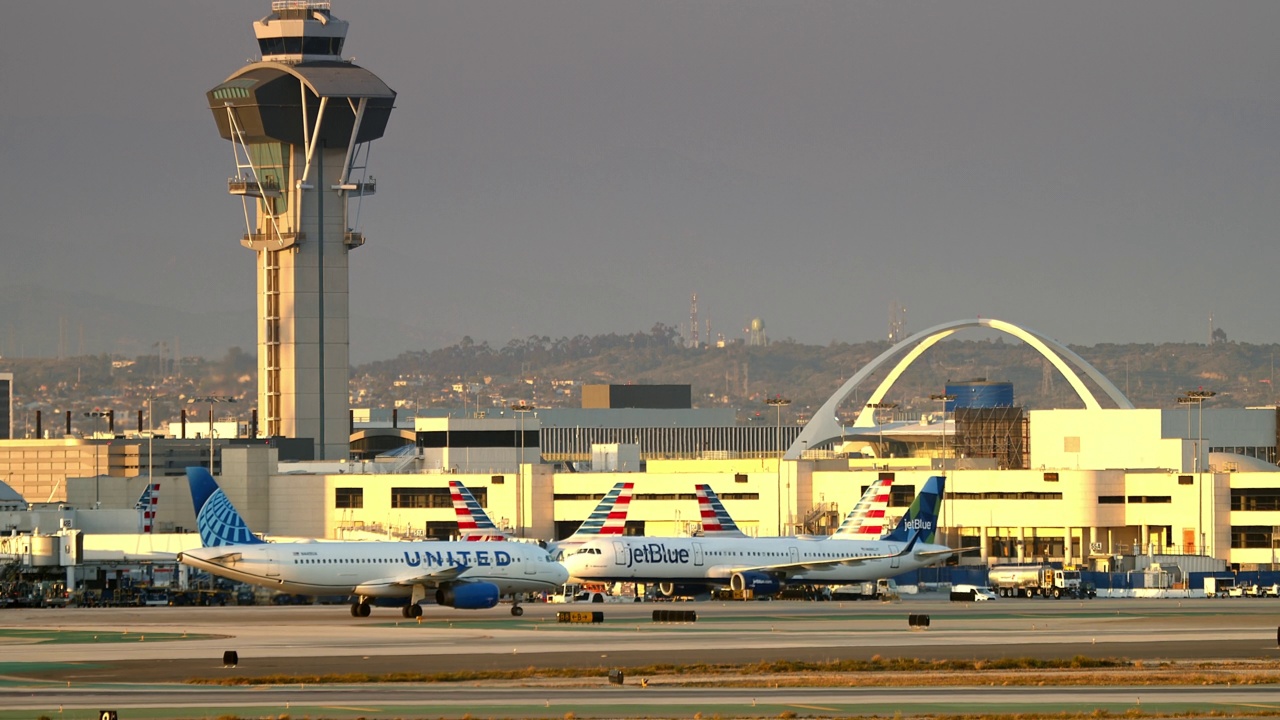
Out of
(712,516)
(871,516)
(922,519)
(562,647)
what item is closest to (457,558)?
(562,647)

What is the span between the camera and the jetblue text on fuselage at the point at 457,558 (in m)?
88.0

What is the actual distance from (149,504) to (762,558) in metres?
65.7

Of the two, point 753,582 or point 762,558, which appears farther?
point 762,558

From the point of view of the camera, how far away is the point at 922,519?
113250mm

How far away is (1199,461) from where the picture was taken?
545 feet

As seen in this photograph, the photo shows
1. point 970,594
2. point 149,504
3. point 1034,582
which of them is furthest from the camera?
point 149,504

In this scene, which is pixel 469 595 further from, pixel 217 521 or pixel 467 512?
pixel 467 512

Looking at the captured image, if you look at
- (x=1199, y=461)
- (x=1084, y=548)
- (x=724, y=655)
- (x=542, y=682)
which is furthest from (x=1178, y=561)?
(x=542, y=682)

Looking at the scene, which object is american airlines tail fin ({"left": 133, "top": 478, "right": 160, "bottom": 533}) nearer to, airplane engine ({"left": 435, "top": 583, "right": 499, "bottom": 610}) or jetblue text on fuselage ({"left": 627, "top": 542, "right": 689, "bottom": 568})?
jetblue text on fuselage ({"left": 627, "top": 542, "right": 689, "bottom": 568})

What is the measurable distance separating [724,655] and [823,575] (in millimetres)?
47085

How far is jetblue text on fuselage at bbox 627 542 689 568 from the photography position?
10088cm

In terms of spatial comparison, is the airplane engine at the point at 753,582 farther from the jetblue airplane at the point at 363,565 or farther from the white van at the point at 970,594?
the jetblue airplane at the point at 363,565

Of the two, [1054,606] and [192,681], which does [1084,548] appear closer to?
[1054,606]

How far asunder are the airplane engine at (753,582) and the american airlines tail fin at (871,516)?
10903 millimetres
